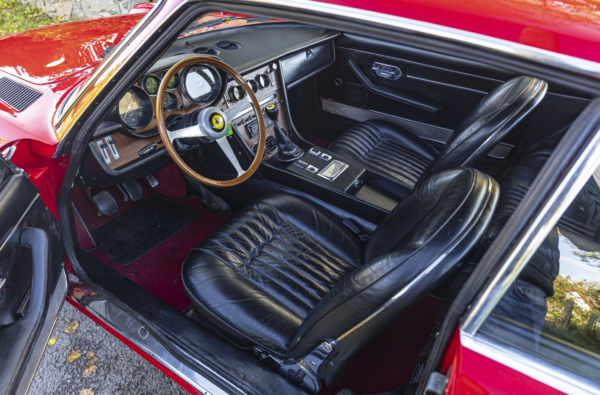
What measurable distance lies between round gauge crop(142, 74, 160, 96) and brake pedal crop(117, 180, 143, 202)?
33.9 inches

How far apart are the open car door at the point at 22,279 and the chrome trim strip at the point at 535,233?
1.16m

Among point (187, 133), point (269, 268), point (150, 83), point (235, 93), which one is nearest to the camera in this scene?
point (269, 268)

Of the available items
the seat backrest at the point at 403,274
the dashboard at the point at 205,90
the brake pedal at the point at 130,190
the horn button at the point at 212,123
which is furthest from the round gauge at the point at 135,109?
the seat backrest at the point at 403,274

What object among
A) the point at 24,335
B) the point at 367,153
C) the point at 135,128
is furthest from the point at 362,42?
the point at 24,335

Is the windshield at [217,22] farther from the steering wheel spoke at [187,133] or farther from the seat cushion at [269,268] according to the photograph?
the seat cushion at [269,268]

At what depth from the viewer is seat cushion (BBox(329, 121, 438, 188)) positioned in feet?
7.67

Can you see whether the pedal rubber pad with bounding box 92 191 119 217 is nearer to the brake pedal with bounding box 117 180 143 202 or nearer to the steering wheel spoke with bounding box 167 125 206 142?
the brake pedal with bounding box 117 180 143 202

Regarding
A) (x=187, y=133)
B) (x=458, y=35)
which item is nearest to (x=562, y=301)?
(x=458, y=35)

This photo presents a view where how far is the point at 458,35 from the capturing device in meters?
0.74

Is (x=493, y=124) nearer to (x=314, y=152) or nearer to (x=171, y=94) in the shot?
(x=314, y=152)

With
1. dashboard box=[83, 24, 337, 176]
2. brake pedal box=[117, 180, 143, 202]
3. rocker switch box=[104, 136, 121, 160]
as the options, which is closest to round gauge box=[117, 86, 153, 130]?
dashboard box=[83, 24, 337, 176]

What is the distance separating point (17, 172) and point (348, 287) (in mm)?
1081

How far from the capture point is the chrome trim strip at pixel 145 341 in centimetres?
133

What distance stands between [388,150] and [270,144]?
751 millimetres
